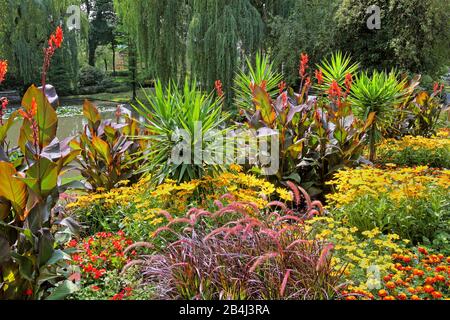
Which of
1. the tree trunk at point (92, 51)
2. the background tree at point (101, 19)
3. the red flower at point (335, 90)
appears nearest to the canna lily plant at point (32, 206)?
the red flower at point (335, 90)

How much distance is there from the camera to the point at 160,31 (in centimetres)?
1255

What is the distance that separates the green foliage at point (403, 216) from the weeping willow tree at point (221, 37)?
347 inches

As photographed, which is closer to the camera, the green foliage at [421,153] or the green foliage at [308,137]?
the green foliage at [308,137]

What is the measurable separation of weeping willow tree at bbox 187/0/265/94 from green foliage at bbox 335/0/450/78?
2415mm

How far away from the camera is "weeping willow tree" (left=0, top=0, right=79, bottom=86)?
15.3 metres

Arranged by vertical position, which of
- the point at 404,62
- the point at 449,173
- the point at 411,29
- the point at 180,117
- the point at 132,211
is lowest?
the point at 132,211

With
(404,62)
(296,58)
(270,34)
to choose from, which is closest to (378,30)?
(404,62)

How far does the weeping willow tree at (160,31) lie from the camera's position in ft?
40.7

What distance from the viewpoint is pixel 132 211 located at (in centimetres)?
352

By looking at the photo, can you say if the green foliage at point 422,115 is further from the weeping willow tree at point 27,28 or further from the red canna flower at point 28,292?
the weeping willow tree at point 27,28

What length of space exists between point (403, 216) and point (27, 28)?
16168 mm

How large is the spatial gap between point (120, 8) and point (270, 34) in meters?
4.82

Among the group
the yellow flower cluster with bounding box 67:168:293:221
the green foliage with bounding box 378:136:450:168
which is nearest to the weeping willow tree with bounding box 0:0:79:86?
the green foliage with bounding box 378:136:450:168

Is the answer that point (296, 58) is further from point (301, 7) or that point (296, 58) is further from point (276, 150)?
point (276, 150)
